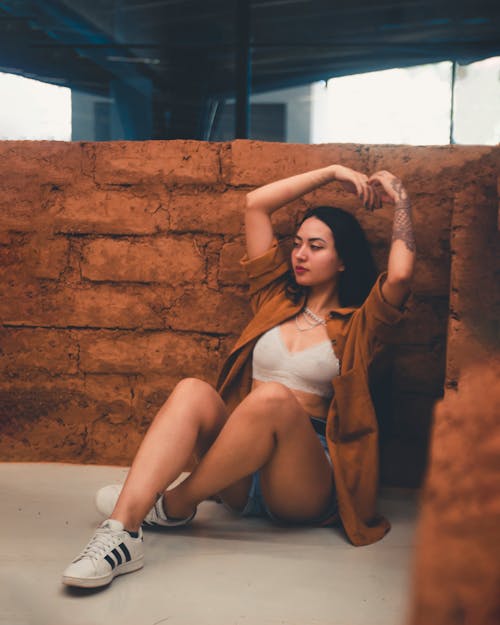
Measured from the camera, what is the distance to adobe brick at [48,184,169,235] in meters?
2.75

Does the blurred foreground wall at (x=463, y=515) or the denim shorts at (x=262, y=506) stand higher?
the blurred foreground wall at (x=463, y=515)

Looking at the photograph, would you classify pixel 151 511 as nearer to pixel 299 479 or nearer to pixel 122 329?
pixel 299 479

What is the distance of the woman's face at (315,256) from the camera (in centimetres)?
236

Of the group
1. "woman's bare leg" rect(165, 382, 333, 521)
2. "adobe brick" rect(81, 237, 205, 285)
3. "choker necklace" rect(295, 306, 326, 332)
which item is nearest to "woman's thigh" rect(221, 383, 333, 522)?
"woman's bare leg" rect(165, 382, 333, 521)

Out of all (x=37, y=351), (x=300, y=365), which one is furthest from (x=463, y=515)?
(x=37, y=351)

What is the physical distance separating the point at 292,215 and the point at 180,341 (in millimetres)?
702

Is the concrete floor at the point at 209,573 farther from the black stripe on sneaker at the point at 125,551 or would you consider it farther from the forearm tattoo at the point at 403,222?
the forearm tattoo at the point at 403,222

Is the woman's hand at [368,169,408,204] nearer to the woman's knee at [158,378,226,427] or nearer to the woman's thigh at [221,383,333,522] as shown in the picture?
the woman's thigh at [221,383,333,522]

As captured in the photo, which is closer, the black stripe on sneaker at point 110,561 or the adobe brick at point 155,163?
the black stripe on sneaker at point 110,561

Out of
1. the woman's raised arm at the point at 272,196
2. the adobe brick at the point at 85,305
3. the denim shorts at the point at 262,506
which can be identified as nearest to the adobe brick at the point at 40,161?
the adobe brick at the point at 85,305

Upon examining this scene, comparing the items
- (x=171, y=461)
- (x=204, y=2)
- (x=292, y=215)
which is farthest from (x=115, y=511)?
(x=204, y=2)

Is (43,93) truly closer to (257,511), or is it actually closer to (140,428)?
(140,428)

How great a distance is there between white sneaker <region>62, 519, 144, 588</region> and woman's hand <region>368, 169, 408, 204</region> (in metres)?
1.39

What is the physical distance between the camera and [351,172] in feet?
7.83
